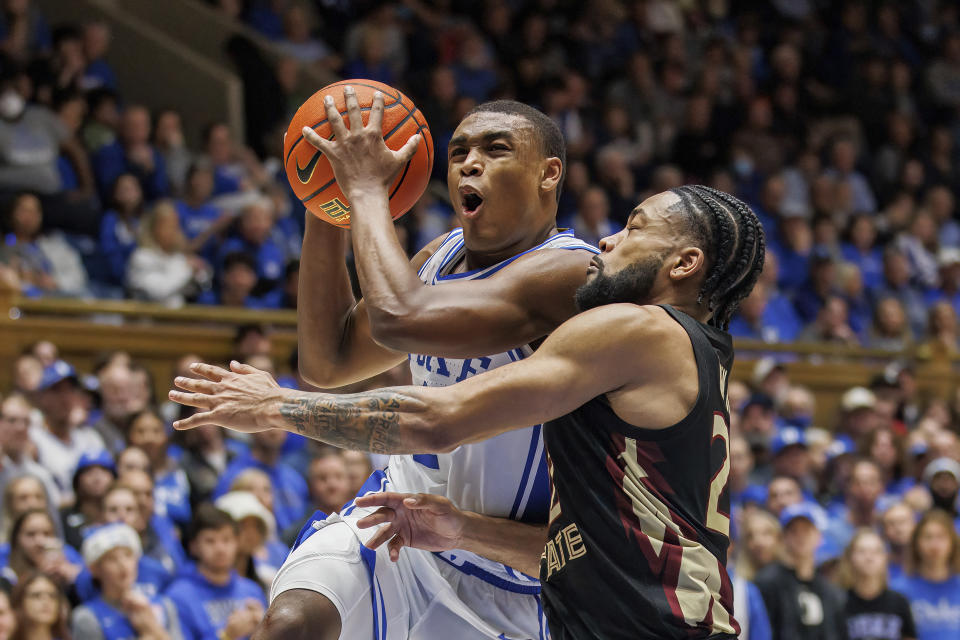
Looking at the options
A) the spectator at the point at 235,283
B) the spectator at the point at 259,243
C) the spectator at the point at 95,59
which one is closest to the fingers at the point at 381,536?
the spectator at the point at 235,283

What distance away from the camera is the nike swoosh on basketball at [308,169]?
3.55 meters

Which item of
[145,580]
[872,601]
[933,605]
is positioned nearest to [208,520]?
[145,580]

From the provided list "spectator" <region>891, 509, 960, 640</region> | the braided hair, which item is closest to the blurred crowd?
"spectator" <region>891, 509, 960, 640</region>

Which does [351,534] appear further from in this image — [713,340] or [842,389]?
[842,389]

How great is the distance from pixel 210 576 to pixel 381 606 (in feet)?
10.2

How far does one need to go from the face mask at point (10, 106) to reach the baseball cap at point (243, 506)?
341 cm

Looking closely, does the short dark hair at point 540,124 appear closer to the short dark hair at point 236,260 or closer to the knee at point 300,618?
the knee at point 300,618

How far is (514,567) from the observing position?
3.55 m

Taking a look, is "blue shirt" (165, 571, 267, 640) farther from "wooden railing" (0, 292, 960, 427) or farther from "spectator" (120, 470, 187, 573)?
"wooden railing" (0, 292, 960, 427)

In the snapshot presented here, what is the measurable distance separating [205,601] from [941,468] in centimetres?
524

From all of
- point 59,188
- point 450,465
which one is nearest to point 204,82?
point 59,188

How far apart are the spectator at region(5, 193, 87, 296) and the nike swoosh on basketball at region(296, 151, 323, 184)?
492cm

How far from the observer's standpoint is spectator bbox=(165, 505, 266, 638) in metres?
6.27

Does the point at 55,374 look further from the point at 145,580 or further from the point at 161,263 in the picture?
the point at 145,580
